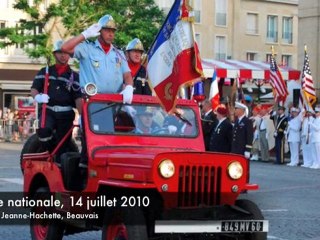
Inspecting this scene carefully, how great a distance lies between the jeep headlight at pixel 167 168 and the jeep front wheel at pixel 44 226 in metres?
1.96

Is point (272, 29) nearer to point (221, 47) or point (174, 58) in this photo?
point (221, 47)

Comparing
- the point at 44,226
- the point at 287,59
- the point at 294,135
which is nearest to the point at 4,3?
the point at 287,59

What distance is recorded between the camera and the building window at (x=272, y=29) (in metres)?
67.4

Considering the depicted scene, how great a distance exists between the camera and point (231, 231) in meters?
7.55

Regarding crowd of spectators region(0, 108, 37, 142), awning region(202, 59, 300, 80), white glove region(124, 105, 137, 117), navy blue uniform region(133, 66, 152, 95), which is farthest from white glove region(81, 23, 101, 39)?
crowd of spectators region(0, 108, 37, 142)

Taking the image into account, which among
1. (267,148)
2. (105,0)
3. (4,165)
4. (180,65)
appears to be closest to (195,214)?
(180,65)

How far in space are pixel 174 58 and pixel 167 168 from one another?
1900 millimetres

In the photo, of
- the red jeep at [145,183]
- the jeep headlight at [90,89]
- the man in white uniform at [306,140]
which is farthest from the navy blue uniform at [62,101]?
the man in white uniform at [306,140]

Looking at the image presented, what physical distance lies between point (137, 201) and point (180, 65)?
193cm

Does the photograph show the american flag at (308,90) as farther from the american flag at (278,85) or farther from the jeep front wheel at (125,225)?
the jeep front wheel at (125,225)

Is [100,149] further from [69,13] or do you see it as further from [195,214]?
[69,13]

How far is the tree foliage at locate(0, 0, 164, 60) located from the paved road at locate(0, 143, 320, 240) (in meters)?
17.5

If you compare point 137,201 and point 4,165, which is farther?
point 4,165

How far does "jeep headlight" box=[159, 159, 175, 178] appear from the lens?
734 cm
